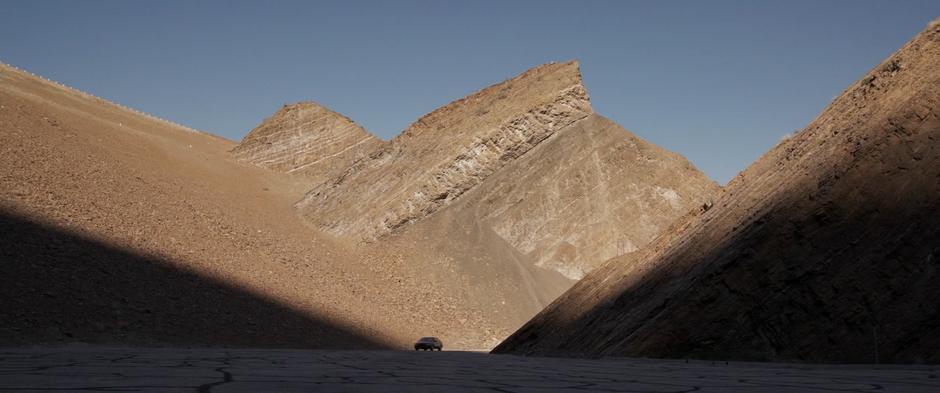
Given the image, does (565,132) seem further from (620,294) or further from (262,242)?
(620,294)

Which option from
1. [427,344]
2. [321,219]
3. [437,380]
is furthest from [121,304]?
[321,219]

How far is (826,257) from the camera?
1977 cm

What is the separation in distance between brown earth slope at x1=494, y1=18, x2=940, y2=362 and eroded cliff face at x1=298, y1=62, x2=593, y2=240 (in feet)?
95.7

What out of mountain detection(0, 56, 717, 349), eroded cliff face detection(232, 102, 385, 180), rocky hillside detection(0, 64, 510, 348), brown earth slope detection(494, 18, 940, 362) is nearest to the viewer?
brown earth slope detection(494, 18, 940, 362)

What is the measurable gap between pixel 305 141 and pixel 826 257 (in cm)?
5942

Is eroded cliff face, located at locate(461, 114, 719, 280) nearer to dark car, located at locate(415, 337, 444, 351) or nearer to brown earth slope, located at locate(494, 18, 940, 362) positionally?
dark car, located at locate(415, 337, 444, 351)

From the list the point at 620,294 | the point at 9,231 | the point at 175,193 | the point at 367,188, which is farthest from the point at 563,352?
the point at 367,188

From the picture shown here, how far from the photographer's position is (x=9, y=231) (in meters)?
34.2

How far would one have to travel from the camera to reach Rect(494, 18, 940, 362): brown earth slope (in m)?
18.0

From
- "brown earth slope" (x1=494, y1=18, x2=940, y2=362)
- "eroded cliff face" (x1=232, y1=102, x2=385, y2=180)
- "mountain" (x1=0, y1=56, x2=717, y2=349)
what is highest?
"eroded cliff face" (x1=232, y1=102, x2=385, y2=180)

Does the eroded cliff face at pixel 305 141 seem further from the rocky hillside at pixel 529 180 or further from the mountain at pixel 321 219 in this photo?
the rocky hillside at pixel 529 180

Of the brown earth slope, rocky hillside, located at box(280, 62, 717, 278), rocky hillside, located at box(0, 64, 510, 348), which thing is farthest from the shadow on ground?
rocky hillside, located at box(280, 62, 717, 278)

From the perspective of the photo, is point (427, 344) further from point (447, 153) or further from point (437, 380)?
point (437, 380)

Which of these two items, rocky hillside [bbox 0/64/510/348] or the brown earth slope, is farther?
rocky hillside [bbox 0/64/510/348]
